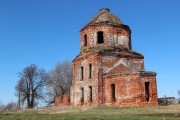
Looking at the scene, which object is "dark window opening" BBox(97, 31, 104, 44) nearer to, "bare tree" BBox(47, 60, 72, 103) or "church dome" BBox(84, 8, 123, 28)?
"church dome" BBox(84, 8, 123, 28)

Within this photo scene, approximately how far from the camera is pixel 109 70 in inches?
1128

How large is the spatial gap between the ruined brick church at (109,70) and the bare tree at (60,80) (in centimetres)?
1719

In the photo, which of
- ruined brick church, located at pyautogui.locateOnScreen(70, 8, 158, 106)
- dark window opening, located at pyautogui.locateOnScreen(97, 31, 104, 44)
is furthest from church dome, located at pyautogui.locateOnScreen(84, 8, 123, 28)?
dark window opening, located at pyautogui.locateOnScreen(97, 31, 104, 44)

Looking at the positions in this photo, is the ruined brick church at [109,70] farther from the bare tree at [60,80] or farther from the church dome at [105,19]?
the bare tree at [60,80]

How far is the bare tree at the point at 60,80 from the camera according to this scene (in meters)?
49.7

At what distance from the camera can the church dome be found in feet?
102

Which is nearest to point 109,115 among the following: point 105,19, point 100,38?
point 100,38

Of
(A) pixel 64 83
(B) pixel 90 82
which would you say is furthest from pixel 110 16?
(A) pixel 64 83

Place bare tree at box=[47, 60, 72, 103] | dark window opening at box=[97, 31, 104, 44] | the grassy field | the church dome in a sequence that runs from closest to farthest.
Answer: the grassy field → the church dome → dark window opening at box=[97, 31, 104, 44] → bare tree at box=[47, 60, 72, 103]

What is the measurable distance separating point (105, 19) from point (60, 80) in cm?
2177

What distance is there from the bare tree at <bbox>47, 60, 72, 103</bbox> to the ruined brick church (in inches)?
677

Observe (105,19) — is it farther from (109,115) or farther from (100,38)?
(109,115)

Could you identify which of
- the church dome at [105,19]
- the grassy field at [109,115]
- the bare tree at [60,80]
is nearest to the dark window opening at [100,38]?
the church dome at [105,19]

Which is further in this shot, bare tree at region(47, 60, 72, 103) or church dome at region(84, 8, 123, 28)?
bare tree at region(47, 60, 72, 103)
